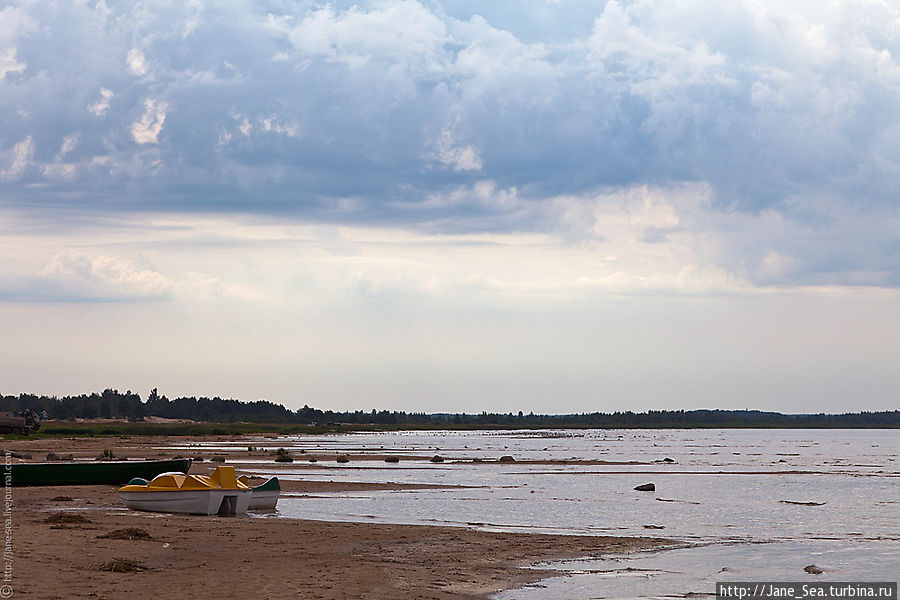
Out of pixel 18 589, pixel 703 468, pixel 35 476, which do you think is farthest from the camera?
pixel 703 468

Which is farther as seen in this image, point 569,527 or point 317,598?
point 569,527

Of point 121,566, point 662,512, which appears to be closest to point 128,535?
point 121,566

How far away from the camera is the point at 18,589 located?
18.6 m

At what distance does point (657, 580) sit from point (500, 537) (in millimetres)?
8231

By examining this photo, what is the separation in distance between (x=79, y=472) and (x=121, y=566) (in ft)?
79.9

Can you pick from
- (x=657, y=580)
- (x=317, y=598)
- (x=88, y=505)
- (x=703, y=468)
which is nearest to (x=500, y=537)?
(x=657, y=580)

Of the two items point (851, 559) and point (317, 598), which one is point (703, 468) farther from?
point (317, 598)

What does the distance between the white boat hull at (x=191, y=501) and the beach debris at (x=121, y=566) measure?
1305 centimetres

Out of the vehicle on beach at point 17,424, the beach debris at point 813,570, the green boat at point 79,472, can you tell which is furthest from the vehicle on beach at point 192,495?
the vehicle on beach at point 17,424

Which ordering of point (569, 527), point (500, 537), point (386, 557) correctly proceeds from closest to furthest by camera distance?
point (386, 557) → point (500, 537) → point (569, 527)

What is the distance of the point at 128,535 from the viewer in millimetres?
27297

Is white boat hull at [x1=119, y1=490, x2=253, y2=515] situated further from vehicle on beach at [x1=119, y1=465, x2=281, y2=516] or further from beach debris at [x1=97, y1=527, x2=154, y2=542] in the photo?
beach debris at [x1=97, y1=527, x2=154, y2=542]

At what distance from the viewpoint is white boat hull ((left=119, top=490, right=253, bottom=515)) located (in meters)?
35.3

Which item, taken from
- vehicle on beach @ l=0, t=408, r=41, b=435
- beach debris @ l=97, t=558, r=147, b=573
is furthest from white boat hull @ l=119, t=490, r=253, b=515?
vehicle on beach @ l=0, t=408, r=41, b=435
